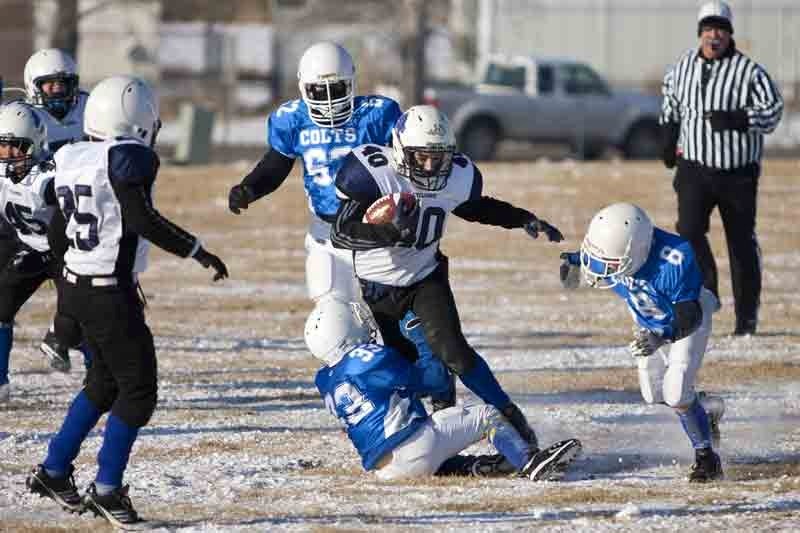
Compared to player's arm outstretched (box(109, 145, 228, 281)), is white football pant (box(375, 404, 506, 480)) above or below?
below

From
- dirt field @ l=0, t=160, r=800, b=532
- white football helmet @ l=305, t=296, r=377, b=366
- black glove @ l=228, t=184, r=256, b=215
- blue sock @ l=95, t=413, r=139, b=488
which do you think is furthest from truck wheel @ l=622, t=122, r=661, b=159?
blue sock @ l=95, t=413, r=139, b=488

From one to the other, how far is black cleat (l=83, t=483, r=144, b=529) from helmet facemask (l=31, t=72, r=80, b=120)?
313 cm

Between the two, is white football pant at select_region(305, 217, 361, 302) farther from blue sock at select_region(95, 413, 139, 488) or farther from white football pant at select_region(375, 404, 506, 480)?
blue sock at select_region(95, 413, 139, 488)

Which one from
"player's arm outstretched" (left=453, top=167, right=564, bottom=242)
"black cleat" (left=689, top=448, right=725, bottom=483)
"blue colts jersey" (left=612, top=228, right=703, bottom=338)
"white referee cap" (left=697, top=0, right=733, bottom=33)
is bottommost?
"black cleat" (left=689, top=448, right=725, bottom=483)

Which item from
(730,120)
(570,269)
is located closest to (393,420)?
(570,269)

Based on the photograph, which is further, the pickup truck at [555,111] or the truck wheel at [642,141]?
the truck wheel at [642,141]

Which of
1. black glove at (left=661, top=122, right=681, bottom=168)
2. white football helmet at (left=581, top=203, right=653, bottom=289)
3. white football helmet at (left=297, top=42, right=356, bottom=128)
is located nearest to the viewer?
white football helmet at (left=581, top=203, right=653, bottom=289)

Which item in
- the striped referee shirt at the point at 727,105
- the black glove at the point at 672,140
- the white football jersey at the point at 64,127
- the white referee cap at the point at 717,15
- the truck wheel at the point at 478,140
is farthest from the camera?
the truck wheel at the point at 478,140

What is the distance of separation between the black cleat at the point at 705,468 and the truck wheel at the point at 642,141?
17.4m

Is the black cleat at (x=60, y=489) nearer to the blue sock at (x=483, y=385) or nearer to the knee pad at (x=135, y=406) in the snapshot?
the knee pad at (x=135, y=406)

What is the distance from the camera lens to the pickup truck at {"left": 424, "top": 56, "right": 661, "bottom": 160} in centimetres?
2278

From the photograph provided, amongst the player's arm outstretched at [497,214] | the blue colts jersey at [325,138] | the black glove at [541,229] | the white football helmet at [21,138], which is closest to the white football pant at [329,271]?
the blue colts jersey at [325,138]

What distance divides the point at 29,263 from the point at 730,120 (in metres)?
4.37

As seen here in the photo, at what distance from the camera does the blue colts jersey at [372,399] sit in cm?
630
